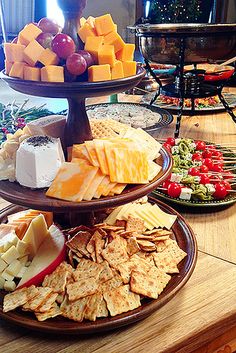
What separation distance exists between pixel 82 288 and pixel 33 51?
1.56 feet

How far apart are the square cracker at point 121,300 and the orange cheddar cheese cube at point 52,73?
430 millimetres

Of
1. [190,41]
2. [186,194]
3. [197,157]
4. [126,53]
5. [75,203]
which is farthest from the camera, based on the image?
[190,41]

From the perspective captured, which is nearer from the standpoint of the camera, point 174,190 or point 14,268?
point 14,268

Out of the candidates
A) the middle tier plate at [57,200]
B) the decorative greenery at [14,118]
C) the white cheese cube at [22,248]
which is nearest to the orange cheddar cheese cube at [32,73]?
the middle tier plate at [57,200]

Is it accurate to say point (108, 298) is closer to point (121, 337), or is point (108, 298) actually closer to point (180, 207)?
point (121, 337)

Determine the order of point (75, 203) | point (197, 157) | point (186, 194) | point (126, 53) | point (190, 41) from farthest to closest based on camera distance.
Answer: point (190, 41) → point (197, 157) → point (186, 194) → point (126, 53) → point (75, 203)

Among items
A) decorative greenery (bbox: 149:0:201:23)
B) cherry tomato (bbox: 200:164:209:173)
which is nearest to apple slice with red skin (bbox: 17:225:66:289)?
cherry tomato (bbox: 200:164:209:173)

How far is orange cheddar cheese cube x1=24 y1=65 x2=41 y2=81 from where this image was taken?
795 millimetres

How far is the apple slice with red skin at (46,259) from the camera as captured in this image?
85cm

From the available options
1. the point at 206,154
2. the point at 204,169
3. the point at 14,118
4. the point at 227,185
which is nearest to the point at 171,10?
the point at 14,118

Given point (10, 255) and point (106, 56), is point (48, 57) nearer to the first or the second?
point (106, 56)

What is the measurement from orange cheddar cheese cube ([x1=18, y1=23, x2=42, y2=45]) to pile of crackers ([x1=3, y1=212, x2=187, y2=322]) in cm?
43

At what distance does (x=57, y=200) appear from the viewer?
2.58ft

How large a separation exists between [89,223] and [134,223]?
112mm
